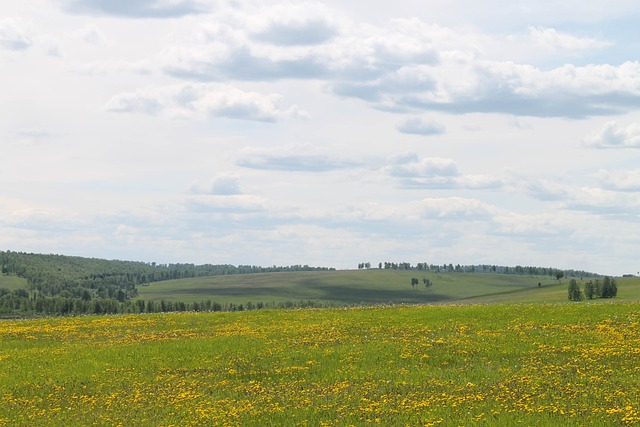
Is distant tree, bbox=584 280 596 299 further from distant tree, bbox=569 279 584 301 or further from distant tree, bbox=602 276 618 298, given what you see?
distant tree, bbox=569 279 584 301

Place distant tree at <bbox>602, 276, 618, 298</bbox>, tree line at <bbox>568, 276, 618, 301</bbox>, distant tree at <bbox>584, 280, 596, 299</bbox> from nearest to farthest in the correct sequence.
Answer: distant tree at <bbox>602, 276, 618, 298</bbox>, tree line at <bbox>568, 276, 618, 301</bbox>, distant tree at <bbox>584, 280, 596, 299</bbox>

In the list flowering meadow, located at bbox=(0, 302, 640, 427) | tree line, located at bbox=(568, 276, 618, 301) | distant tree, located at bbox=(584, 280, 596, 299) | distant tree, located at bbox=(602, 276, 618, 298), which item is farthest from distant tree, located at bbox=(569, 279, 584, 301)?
flowering meadow, located at bbox=(0, 302, 640, 427)

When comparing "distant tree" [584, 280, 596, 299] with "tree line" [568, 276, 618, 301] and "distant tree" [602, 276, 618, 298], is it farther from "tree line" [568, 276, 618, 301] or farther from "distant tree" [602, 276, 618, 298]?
"distant tree" [602, 276, 618, 298]

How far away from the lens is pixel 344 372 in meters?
28.7

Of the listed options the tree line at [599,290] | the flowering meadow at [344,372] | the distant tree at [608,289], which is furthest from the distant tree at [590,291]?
the flowering meadow at [344,372]

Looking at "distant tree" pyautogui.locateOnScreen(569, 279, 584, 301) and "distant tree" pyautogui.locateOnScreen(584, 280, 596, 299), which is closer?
"distant tree" pyautogui.locateOnScreen(584, 280, 596, 299)

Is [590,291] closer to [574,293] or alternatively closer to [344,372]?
[574,293]

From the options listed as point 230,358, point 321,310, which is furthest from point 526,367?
point 321,310

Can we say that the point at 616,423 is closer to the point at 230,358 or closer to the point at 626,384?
the point at 626,384

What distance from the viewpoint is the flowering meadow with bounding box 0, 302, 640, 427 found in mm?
21719

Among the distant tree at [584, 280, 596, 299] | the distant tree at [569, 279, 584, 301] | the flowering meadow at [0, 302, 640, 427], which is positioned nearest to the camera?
the flowering meadow at [0, 302, 640, 427]

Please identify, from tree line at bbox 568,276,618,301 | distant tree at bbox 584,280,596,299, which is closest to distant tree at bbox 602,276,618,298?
tree line at bbox 568,276,618,301

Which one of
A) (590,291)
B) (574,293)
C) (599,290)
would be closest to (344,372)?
(590,291)

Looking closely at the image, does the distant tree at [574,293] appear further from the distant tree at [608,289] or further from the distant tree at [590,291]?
the distant tree at [608,289]
